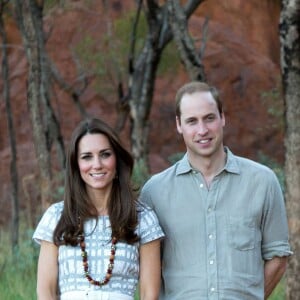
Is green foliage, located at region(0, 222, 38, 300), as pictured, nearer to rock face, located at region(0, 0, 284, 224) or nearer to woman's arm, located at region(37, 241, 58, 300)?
woman's arm, located at region(37, 241, 58, 300)

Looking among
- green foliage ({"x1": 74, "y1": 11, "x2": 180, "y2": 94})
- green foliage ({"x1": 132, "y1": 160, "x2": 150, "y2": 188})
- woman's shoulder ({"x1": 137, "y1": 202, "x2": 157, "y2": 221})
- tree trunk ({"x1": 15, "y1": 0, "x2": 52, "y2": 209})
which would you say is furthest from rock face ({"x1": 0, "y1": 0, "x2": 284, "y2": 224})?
woman's shoulder ({"x1": 137, "y1": 202, "x2": 157, "y2": 221})

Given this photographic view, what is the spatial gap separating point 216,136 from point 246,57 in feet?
50.7

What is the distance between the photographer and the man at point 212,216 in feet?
14.4

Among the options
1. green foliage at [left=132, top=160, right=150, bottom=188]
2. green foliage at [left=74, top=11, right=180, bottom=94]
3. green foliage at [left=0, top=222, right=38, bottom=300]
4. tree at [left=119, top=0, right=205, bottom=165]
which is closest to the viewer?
green foliage at [left=0, top=222, right=38, bottom=300]

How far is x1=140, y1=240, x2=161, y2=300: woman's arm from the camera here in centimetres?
436

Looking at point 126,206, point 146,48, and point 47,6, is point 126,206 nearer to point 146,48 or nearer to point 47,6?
point 146,48

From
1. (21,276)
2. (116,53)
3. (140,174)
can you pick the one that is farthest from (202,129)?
(116,53)

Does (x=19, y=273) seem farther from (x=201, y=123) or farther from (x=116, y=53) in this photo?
(x=116, y=53)

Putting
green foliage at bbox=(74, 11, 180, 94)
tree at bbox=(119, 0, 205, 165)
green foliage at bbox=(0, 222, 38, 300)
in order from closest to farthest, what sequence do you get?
green foliage at bbox=(0, 222, 38, 300)
tree at bbox=(119, 0, 205, 165)
green foliage at bbox=(74, 11, 180, 94)

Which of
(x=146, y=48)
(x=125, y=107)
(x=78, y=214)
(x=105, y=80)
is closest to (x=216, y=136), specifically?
(x=78, y=214)

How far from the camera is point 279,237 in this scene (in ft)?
14.9

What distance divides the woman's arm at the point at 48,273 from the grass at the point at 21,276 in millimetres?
3091

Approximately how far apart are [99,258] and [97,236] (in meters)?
0.10

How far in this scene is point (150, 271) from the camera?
4.36m
